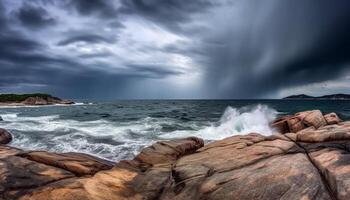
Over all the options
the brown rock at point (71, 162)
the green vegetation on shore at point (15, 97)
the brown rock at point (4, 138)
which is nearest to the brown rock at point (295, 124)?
the brown rock at point (71, 162)

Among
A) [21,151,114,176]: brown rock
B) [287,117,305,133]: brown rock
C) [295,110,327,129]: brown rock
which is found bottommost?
[21,151,114,176]: brown rock

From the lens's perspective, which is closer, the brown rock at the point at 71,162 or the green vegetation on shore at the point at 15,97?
the brown rock at the point at 71,162

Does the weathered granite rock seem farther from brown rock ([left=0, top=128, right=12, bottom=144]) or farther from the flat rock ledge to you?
brown rock ([left=0, top=128, right=12, bottom=144])

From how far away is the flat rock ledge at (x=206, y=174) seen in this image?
7.06 metres

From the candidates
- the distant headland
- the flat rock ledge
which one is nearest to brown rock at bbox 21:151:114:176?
the flat rock ledge

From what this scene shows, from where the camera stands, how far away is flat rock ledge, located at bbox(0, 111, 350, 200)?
23.2 feet

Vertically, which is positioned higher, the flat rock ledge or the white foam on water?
the flat rock ledge

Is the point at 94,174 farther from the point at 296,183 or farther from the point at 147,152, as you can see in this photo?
the point at 296,183

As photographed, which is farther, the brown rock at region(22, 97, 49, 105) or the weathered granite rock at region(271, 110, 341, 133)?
the brown rock at region(22, 97, 49, 105)

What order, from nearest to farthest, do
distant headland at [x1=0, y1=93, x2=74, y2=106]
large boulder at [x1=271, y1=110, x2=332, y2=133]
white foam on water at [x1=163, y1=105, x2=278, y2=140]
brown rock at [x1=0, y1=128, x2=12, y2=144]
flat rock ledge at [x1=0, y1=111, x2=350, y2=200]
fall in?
flat rock ledge at [x1=0, y1=111, x2=350, y2=200]
large boulder at [x1=271, y1=110, x2=332, y2=133]
brown rock at [x1=0, y1=128, x2=12, y2=144]
white foam on water at [x1=163, y1=105, x2=278, y2=140]
distant headland at [x1=0, y1=93, x2=74, y2=106]

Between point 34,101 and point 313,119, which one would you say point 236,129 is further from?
point 34,101

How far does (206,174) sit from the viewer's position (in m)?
8.32

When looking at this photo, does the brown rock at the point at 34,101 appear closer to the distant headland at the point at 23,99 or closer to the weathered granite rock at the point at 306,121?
the distant headland at the point at 23,99

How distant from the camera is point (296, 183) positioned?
7.00 metres
